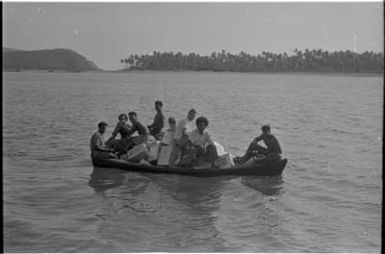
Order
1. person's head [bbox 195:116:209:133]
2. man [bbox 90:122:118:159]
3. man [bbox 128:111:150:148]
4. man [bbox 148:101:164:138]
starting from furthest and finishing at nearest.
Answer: man [bbox 148:101:164:138]
man [bbox 90:122:118:159]
man [bbox 128:111:150:148]
person's head [bbox 195:116:209:133]

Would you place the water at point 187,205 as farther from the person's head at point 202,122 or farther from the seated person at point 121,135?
the person's head at point 202,122

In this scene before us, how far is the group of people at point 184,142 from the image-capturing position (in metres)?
13.7

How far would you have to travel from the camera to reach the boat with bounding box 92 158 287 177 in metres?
14.1

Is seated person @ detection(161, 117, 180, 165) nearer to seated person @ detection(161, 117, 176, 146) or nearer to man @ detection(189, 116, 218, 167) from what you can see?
seated person @ detection(161, 117, 176, 146)

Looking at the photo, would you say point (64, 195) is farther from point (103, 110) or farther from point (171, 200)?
point (103, 110)

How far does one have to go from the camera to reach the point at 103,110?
40.8 meters

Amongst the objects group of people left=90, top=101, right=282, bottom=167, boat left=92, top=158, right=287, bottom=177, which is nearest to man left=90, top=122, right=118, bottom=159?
group of people left=90, top=101, right=282, bottom=167

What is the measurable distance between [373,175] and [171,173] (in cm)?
621

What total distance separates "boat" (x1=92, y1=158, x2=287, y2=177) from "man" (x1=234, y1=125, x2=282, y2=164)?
23 cm

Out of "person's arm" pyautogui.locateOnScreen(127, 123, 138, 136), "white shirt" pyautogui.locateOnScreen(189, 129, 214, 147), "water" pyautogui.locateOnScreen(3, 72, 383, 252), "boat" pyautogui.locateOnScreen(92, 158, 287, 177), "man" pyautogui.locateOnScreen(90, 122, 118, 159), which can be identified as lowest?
"water" pyautogui.locateOnScreen(3, 72, 383, 252)

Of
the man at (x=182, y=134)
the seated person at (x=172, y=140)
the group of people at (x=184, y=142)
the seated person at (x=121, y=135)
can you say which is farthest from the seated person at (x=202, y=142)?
the seated person at (x=121, y=135)

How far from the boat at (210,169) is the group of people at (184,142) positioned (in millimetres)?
167

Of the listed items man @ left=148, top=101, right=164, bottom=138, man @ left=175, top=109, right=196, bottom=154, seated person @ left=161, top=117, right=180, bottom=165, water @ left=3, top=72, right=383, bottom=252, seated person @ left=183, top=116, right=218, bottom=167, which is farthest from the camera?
man @ left=148, top=101, right=164, bottom=138

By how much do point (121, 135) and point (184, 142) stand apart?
7.03 feet
